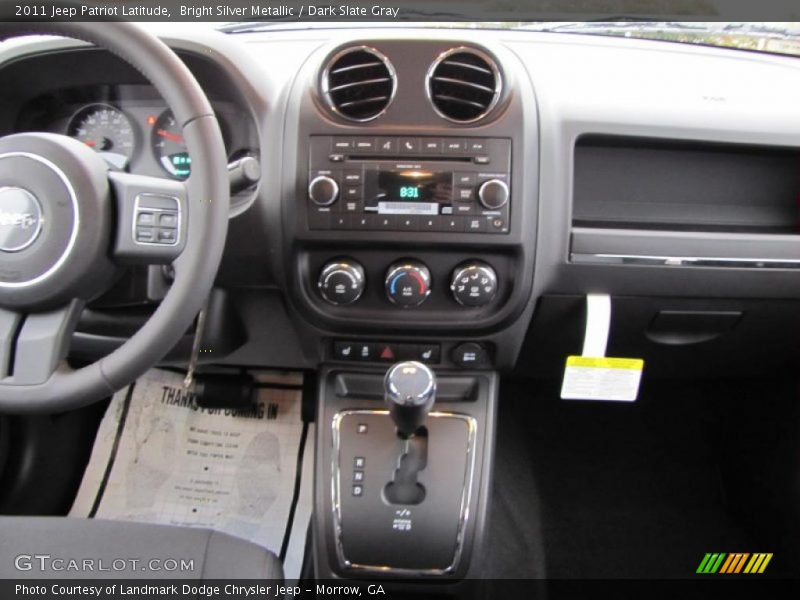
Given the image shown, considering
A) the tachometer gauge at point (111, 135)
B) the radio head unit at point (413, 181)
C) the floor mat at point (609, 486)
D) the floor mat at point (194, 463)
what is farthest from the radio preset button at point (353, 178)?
the floor mat at point (609, 486)

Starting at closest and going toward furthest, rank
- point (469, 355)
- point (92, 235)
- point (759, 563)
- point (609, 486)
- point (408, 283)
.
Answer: point (92, 235) < point (408, 283) < point (469, 355) < point (759, 563) < point (609, 486)

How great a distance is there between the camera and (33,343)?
79 cm

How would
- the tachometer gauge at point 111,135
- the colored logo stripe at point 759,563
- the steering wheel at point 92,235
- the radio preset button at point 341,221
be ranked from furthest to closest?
the colored logo stripe at point 759,563, the tachometer gauge at point 111,135, the radio preset button at point 341,221, the steering wheel at point 92,235

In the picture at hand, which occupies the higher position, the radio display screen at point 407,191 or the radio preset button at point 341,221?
the radio display screen at point 407,191

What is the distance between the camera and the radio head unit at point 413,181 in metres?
1.01

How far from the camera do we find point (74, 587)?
2.97 feet

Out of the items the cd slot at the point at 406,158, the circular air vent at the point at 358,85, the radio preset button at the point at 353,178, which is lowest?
the radio preset button at the point at 353,178

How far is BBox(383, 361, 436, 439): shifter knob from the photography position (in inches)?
37.9

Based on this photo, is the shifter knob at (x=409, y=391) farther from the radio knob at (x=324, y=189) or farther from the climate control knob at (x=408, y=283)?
the radio knob at (x=324, y=189)

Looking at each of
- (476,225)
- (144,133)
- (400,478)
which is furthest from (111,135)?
(400,478)

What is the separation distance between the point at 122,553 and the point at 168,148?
2.04ft

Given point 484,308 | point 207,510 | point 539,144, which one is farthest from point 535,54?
point 207,510

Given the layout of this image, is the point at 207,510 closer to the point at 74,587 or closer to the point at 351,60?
the point at 74,587

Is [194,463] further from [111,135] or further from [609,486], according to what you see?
[609,486]
